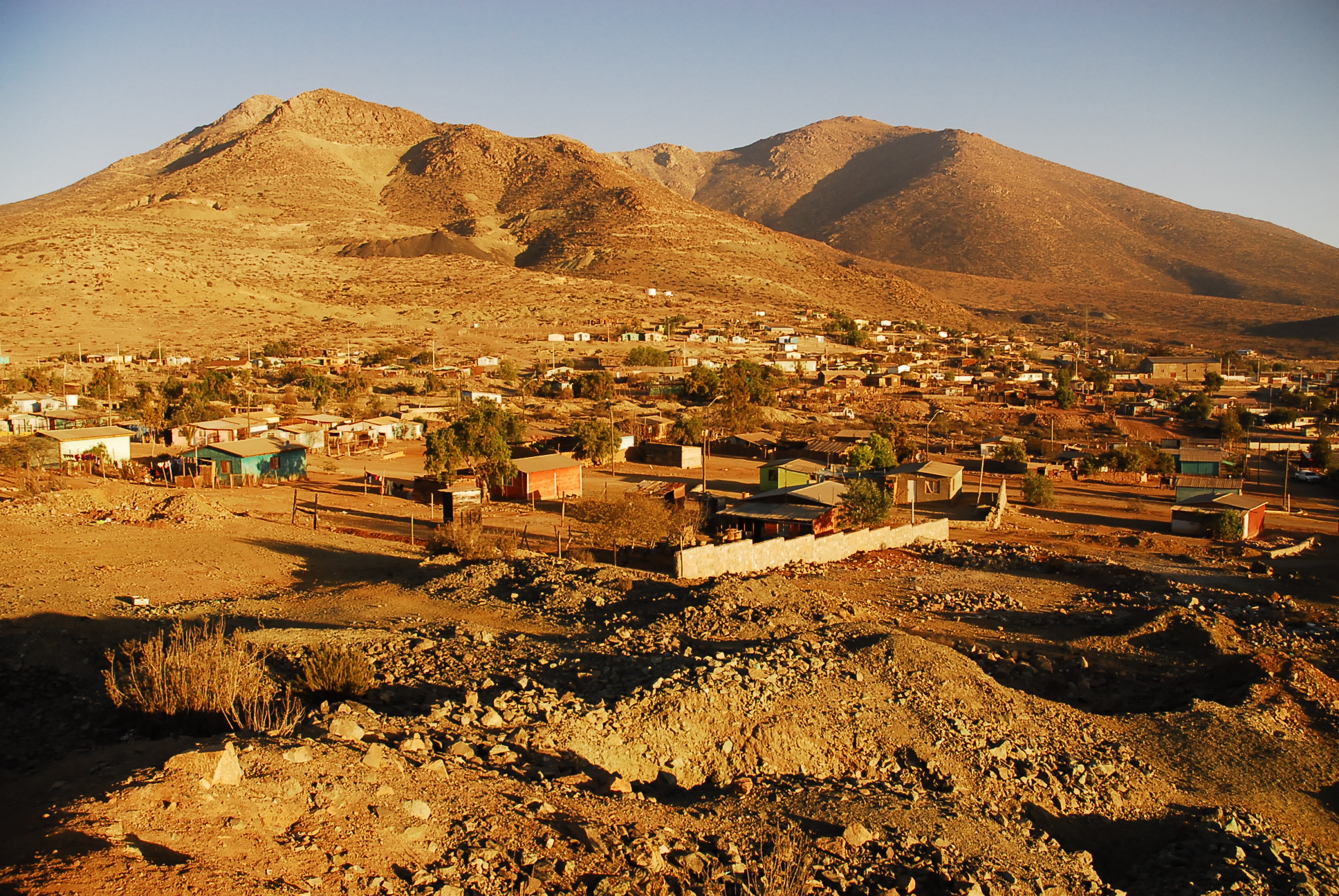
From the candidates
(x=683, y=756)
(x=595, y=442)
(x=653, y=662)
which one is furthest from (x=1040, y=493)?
(x=683, y=756)

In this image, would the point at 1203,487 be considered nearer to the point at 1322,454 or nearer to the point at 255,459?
the point at 1322,454

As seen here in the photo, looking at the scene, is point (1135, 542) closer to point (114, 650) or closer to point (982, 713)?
point (982, 713)

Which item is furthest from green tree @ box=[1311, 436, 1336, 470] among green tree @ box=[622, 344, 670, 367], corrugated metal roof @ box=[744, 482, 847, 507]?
green tree @ box=[622, 344, 670, 367]

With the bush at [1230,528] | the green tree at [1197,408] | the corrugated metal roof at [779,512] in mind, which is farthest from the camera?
the green tree at [1197,408]

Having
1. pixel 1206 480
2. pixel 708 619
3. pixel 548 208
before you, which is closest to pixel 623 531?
pixel 708 619

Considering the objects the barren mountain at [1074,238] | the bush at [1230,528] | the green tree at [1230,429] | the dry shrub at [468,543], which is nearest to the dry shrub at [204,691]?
the dry shrub at [468,543]

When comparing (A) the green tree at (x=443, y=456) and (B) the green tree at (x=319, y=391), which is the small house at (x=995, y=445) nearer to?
(A) the green tree at (x=443, y=456)
